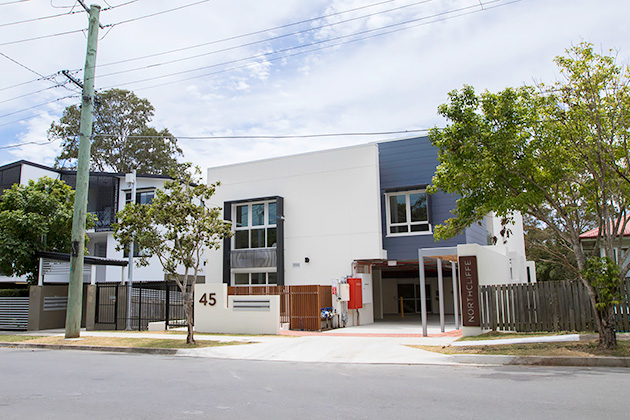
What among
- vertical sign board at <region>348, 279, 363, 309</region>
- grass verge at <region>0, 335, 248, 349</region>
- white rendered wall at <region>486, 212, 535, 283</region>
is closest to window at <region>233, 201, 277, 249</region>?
vertical sign board at <region>348, 279, 363, 309</region>

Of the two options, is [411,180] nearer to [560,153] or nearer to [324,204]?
[324,204]

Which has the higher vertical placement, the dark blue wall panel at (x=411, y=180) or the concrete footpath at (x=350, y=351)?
the dark blue wall panel at (x=411, y=180)

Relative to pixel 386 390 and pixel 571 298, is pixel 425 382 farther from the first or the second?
pixel 571 298

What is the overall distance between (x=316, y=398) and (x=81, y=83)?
15.6m

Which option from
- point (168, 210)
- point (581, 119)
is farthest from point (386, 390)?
point (168, 210)

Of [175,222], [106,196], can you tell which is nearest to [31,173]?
[106,196]

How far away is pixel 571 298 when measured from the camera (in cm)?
1423

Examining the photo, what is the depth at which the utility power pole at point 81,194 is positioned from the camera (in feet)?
56.7

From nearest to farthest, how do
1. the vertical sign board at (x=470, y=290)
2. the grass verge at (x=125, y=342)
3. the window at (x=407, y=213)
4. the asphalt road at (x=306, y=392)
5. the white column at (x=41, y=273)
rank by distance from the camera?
the asphalt road at (x=306, y=392), the grass verge at (x=125, y=342), the vertical sign board at (x=470, y=290), the window at (x=407, y=213), the white column at (x=41, y=273)

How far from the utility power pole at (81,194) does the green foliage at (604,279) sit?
1510 cm

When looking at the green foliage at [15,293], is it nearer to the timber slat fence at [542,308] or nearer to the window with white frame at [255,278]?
the window with white frame at [255,278]

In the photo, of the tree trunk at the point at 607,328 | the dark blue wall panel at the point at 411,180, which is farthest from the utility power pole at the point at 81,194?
the tree trunk at the point at 607,328

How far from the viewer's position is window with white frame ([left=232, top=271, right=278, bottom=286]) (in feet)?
81.2

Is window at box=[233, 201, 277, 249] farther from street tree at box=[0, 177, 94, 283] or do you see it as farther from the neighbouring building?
the neighbouring building
